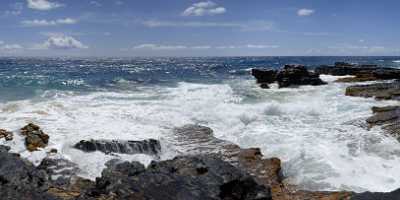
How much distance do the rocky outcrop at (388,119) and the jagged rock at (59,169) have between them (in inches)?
451

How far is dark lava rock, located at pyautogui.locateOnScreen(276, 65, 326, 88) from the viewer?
39.3m

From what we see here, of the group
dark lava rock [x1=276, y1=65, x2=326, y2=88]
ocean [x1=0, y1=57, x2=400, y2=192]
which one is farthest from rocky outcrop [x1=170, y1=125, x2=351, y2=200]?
dark lava rock [x1=276, y1=65, x2=326, y2=88]

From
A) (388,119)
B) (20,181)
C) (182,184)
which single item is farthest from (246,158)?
(388,119)

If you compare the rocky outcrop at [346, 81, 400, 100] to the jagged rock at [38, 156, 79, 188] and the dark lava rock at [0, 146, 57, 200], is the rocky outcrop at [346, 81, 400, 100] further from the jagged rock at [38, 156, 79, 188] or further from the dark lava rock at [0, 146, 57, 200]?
the dark lava rock at [0, 146, 57, 200]

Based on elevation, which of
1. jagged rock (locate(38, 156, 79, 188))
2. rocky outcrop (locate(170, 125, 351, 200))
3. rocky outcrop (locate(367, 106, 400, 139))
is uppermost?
rocky outcrop (locate(367, 106, 400, 139))

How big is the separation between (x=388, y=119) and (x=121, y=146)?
11531 millimetres

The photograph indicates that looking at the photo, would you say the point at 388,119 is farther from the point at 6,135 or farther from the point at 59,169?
the point at 6,135

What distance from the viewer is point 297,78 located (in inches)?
1586

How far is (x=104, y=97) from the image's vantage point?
29.1m

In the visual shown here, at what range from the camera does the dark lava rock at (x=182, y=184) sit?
304 inches

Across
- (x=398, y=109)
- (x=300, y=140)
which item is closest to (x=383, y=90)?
(x=398, y=109)

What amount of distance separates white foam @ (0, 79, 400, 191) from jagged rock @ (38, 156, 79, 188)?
40 cm

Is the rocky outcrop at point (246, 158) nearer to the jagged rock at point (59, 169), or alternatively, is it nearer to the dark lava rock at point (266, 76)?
the jagged rock at point (59, 169)

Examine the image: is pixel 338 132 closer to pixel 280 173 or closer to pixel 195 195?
pixel 280 173
